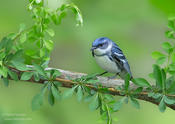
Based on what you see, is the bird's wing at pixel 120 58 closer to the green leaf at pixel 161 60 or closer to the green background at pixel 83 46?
the green background at pixel 83 46

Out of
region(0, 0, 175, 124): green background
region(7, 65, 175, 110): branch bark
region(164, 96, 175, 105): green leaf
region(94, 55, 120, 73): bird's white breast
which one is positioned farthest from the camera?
region(0, 0, 175, 124): green background

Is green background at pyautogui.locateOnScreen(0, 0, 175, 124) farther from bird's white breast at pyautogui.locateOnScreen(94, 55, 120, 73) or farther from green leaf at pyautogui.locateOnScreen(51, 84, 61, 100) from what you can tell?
green leaf at pyautogui.locateOnScreen(51, 84, 61, 100)

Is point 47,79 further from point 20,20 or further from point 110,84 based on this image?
point 20,20

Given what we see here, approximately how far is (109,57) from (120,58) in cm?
13

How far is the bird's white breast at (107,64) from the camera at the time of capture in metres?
4.16

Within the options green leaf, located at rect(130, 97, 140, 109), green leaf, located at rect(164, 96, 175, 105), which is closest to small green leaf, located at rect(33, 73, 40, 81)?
green leaf, located at rect(130, 97, 140, 109)

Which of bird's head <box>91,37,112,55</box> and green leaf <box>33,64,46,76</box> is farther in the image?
bird's head <box>91,37,112,55</box>

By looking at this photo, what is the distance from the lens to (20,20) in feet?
15.1

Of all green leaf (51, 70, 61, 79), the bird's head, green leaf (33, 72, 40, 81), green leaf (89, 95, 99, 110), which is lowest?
green leaf (89, 95, 99, 110)

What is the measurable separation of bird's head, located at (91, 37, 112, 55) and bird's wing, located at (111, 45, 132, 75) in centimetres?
7

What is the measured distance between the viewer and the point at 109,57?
4.31m

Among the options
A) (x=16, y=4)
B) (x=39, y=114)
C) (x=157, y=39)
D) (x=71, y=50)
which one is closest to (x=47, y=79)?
(x=39, y=114)

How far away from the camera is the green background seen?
456cm

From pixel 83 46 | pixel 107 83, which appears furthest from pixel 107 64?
pixel 107 83
